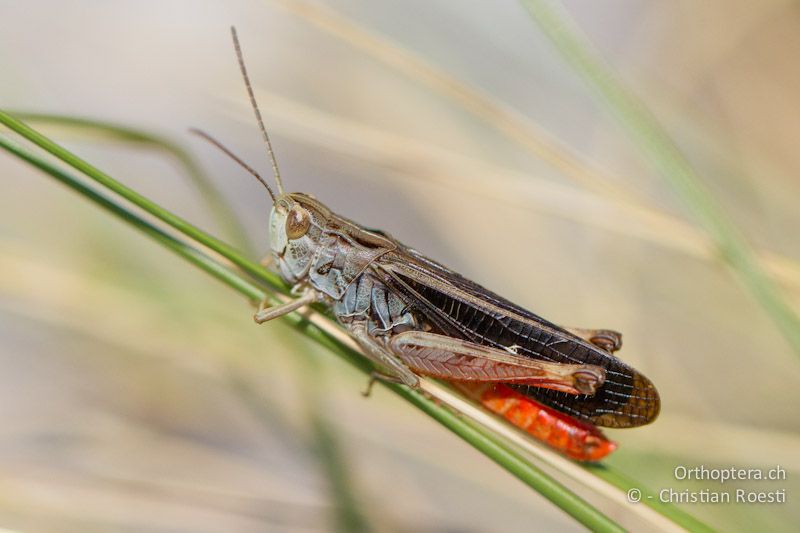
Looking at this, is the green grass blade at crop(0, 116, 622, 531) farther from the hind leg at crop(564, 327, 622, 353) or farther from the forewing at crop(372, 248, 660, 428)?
the hind leg at crop(564, 327, 622, 353)

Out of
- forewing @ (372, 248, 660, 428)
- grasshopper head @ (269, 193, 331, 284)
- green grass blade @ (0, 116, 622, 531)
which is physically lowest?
green grass blade @ (0, 116, 622, 531)

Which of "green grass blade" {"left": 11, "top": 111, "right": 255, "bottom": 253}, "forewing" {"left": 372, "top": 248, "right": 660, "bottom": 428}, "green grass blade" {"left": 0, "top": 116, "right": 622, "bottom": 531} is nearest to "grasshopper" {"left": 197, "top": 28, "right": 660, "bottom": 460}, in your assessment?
"forewing" {"left": 372, "top": 248, "right": 660, "bottom": 428}

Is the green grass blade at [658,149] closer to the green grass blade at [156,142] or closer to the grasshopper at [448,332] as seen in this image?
the grasshopper at [448,332]

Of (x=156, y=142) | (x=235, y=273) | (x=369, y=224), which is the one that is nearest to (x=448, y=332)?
(x=235, y=273)

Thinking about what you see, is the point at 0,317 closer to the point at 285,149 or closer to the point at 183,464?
the point at 183,464

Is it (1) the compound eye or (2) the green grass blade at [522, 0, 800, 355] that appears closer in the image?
(2) the green grass blade at [522, 0, 800, 355]
